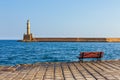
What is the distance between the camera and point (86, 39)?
6403 inches

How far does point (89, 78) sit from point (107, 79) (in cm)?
68

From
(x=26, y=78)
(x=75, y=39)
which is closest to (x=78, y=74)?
(x=26, y=78)

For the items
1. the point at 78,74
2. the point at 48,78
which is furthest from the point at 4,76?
the point at 78,74

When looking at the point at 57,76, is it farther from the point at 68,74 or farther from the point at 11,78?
the point at 11,78

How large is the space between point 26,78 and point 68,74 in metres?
1.87

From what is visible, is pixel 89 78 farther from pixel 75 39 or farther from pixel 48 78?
pixel 75 39

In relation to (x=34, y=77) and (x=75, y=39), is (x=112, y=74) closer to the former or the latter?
→ (x=34, y=77)

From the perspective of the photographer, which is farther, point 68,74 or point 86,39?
point 86,39

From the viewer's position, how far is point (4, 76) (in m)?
11.8

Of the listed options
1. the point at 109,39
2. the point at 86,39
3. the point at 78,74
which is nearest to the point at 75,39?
the point at 86,39

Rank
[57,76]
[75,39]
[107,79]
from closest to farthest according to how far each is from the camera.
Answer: [107,79], [57,76], [75,39]

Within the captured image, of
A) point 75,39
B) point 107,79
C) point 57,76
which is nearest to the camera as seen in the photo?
point 107,79

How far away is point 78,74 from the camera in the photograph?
476 inches

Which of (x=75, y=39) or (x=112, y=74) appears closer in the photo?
(x=112, y=74)
